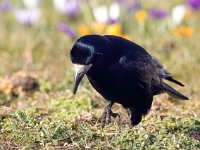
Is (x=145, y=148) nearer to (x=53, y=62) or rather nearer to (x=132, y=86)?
(x=132, y=86)

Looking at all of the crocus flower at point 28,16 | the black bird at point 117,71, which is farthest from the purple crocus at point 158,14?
the black bird at point 117,71

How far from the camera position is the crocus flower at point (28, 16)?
881 cm

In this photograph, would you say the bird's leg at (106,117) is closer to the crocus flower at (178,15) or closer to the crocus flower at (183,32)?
the crocus flower at (183,32)

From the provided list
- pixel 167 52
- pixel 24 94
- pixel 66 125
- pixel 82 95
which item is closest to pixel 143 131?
pixel 66 125

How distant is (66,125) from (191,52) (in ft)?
10.7

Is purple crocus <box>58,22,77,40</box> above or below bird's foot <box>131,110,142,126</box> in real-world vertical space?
above

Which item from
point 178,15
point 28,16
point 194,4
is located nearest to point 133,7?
point 178,15

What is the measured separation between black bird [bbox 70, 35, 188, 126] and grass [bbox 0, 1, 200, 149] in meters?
0.18

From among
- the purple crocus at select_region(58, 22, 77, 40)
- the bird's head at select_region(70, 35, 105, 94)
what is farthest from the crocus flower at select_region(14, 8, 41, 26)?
the bird's head at select_region(70, 35, 105, 94)

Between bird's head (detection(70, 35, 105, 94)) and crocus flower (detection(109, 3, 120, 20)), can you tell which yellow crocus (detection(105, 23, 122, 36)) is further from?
bird's head (detection(70, 35, 105, 94))

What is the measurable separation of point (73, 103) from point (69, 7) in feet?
11.8

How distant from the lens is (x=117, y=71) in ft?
15.6

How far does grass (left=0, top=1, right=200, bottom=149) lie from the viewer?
14.9 ft

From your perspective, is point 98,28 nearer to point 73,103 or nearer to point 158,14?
point 158,14
